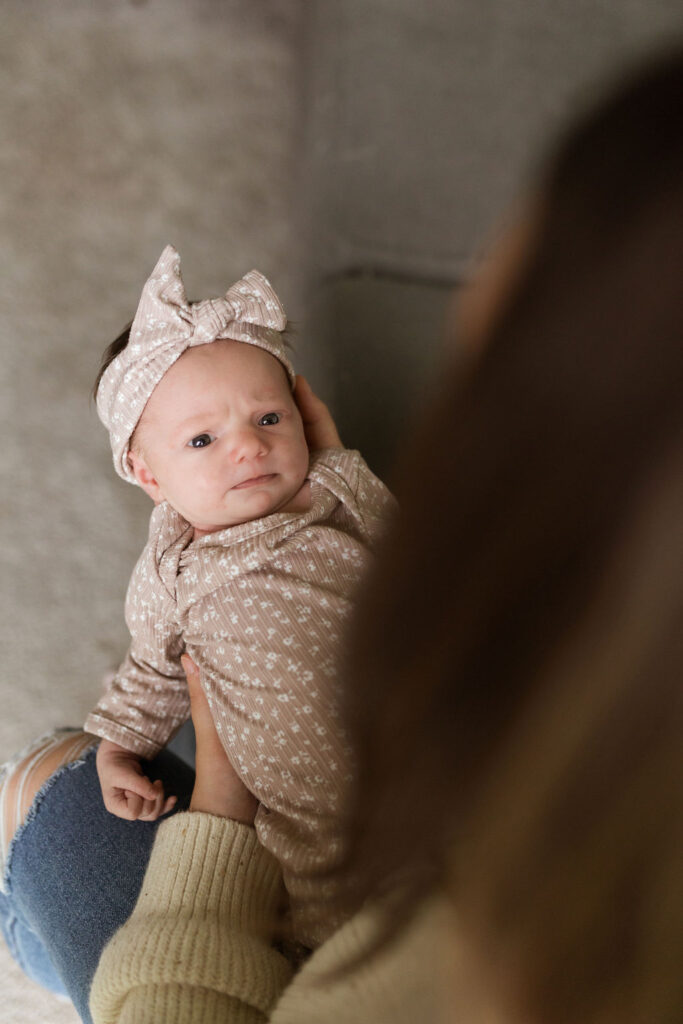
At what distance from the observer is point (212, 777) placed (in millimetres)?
779

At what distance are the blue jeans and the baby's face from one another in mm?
302

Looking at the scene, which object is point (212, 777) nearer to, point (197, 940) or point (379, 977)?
point (197, 940)

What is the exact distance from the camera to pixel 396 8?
4.50 ft

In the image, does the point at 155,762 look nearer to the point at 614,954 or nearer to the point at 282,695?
the point at 282,695

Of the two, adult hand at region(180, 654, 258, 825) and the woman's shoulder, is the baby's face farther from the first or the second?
the woman's shoulder

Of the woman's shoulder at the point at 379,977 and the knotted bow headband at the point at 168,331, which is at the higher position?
the knotted bow headband at the point at 168,331

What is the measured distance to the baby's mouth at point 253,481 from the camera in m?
0.84

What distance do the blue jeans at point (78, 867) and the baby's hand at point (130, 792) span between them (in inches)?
0.5

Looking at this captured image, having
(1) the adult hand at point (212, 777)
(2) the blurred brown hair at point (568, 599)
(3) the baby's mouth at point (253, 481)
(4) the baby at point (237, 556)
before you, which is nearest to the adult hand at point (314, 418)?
(4) the baby at point (237, 556)

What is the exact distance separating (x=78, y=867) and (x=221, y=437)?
1.41ft

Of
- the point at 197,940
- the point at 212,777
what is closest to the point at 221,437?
the point at 212,777

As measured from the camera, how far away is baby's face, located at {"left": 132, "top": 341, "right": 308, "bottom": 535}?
0.83m

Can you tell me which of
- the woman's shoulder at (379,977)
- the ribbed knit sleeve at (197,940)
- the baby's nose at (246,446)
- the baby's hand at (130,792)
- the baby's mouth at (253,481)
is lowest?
the baby's hand at (130,792)

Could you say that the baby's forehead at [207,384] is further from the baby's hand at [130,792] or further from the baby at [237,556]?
the baby's hand at [130,792]
